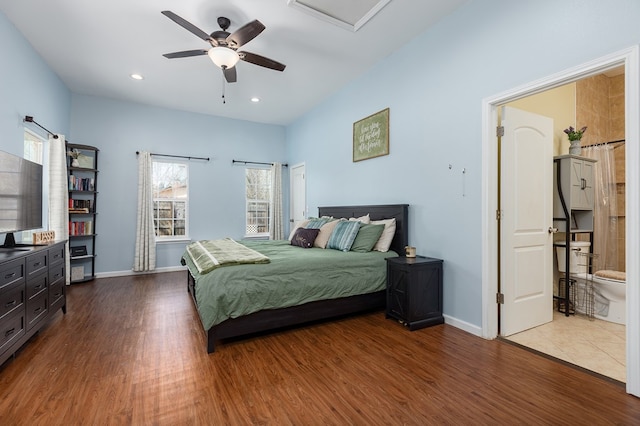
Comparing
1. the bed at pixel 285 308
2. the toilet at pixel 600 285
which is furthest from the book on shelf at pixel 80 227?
the toilet at pixel 600 285

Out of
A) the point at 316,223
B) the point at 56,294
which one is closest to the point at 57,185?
the point at 56,294

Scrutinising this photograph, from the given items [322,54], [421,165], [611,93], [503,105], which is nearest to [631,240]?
[503,105]

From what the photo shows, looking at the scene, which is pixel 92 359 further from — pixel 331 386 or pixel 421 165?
pixel 421 165

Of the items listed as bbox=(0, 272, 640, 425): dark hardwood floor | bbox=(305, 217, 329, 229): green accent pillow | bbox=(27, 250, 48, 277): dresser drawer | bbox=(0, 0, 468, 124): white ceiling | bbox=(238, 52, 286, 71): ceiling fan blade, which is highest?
bbox=(0, 0, 468, 124): white ceiling

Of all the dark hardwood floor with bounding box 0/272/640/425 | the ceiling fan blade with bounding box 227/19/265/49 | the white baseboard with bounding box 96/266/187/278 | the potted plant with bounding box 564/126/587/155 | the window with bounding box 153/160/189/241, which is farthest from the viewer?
the window with bounding box 153/160/189/241

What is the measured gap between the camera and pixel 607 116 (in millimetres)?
4078

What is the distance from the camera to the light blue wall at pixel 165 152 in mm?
5082

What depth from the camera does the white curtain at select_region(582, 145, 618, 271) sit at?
354 centimetres

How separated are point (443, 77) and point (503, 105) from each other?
658 millimetres

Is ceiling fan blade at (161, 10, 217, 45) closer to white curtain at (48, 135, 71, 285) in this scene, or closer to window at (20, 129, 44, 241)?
window at (20, 129, 44, 241)

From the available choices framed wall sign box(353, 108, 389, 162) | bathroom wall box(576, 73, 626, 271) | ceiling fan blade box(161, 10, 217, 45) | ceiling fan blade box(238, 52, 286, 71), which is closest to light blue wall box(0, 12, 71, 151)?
ceiling fan blade box(161, 10, 217, 45)

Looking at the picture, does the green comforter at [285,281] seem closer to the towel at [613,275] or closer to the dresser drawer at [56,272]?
the dresser drawer at [56,272]

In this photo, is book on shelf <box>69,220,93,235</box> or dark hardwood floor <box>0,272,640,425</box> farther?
book on shelf <box>69,220,93,235</box>

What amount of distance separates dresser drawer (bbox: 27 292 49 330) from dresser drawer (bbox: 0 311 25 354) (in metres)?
0.12
